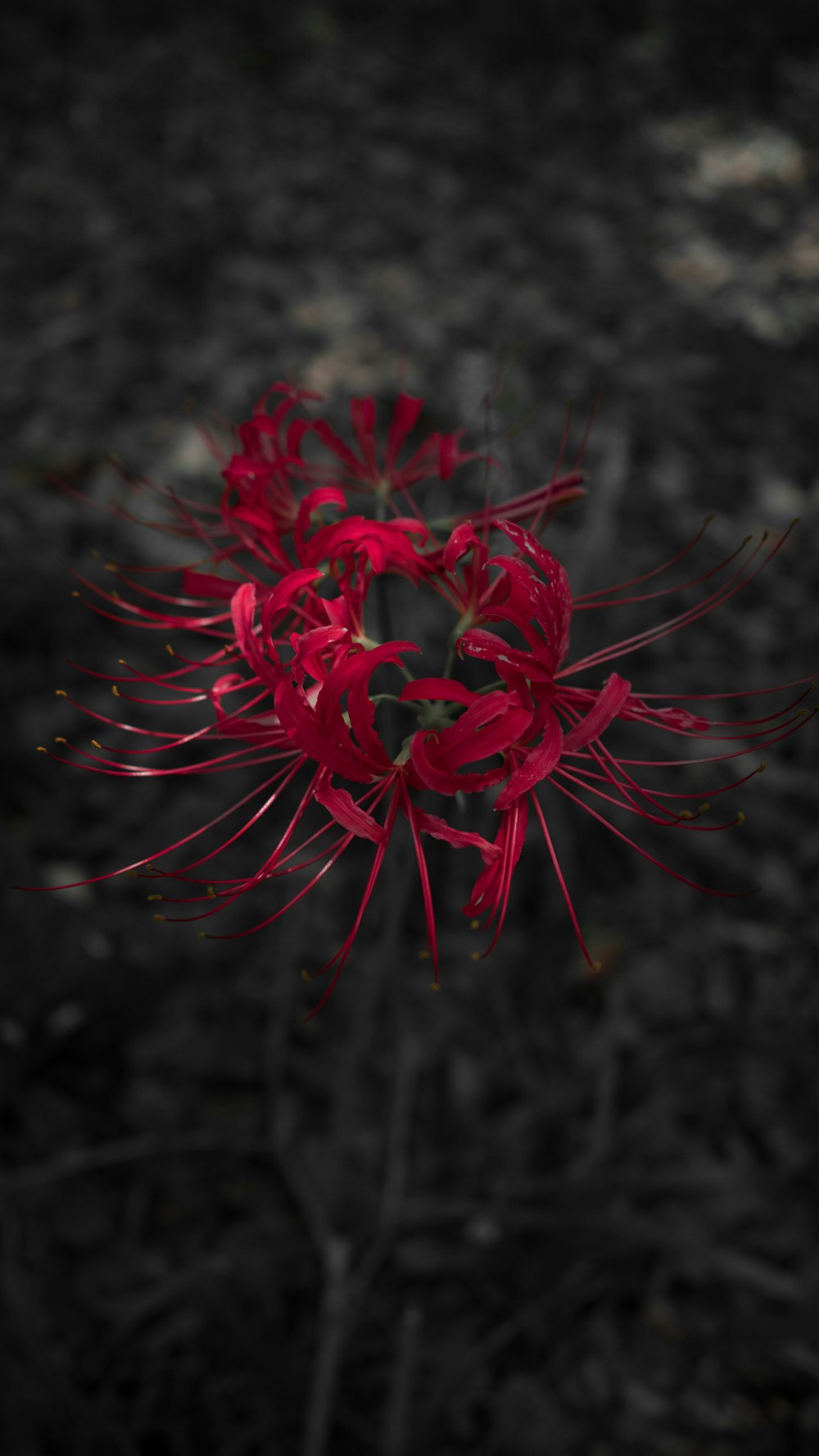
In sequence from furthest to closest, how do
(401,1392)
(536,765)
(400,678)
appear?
(401,1392) → (400,678) → (536,765)

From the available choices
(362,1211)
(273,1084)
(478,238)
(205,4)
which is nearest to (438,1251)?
(362,1211)

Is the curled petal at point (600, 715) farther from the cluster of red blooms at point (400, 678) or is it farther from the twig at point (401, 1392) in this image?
the twig at point (401, 1392)

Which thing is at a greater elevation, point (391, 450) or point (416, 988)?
point (391, 450)

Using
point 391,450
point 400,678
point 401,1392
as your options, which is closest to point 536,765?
point 400,678

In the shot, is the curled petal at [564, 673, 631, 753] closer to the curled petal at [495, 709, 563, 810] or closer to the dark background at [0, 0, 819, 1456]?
the curled petal at [495, 709, 563, 810]

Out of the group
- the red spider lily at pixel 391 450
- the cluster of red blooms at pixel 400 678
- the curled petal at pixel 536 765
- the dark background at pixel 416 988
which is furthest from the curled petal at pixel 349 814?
the red spider lily at pixel 391 450

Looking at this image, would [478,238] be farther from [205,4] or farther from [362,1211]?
[362,1211]

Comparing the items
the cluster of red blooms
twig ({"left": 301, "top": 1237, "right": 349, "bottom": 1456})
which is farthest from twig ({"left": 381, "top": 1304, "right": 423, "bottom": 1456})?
the cluster of red blooms

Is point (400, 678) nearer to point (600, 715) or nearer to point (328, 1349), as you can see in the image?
point (600, 715)

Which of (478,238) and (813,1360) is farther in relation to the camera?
(478,238)
